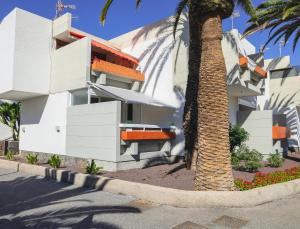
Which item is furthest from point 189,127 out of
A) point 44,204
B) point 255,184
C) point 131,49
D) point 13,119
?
point 13,119

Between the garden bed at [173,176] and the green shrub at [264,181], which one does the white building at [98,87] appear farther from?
the green shrub at [264,181]

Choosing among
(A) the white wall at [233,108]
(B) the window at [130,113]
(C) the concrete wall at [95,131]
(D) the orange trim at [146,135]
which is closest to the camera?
(C) the concrete wall at [95,131]

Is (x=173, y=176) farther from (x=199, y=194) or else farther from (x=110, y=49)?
(x=110, y=49)

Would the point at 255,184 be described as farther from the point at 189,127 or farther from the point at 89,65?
the point at 89,65

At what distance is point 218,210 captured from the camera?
8.21m

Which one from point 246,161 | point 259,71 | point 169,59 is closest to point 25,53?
point 169,59

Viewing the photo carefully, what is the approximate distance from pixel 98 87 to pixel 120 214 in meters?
10.6

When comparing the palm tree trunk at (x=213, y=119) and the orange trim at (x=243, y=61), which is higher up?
the orange trim at (x=243, y=61)

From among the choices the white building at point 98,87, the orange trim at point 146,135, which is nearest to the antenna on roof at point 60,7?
the white building at point 98,87

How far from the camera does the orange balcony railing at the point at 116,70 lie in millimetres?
18173

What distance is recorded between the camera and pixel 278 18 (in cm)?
1806

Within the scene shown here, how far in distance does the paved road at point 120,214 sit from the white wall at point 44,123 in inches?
345

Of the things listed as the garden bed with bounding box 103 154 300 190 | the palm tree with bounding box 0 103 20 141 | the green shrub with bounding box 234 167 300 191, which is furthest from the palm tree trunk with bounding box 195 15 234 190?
the palm tree with bounding box 0 103 20 141

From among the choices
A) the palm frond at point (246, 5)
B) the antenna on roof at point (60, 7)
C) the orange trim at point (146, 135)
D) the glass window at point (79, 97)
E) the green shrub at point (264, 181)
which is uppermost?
the antenna on roof at point (60, 7)
